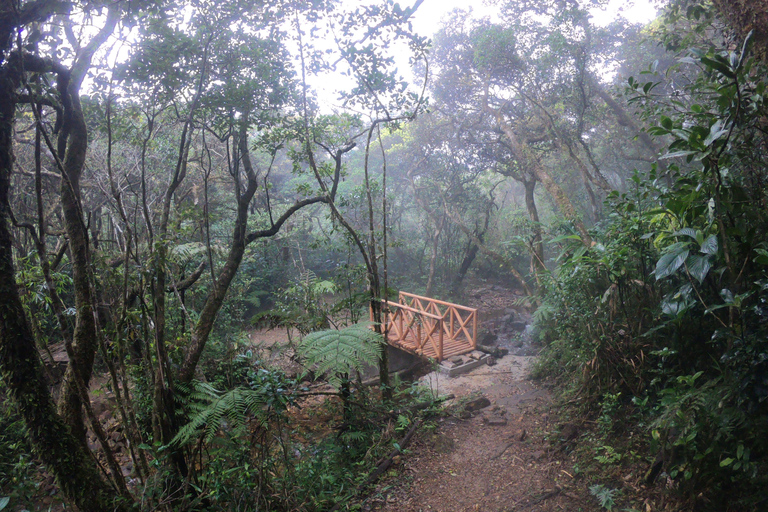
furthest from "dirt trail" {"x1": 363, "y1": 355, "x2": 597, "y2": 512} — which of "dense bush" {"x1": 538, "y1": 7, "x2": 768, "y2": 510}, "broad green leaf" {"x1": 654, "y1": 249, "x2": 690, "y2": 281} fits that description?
"broad green leaf" {"x1": 654, "y1": 249, "x2": 690, "y2": 281}

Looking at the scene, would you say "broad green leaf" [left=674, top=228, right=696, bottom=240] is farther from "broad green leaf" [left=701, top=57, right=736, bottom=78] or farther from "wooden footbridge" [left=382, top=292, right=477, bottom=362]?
"wooden footbridge" [left=382, top=292, right=477, bottom=362]

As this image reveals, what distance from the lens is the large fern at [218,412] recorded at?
2397mm

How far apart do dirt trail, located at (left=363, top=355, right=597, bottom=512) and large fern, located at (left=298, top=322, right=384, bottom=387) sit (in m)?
1.07

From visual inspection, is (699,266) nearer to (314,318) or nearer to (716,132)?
(716,132)

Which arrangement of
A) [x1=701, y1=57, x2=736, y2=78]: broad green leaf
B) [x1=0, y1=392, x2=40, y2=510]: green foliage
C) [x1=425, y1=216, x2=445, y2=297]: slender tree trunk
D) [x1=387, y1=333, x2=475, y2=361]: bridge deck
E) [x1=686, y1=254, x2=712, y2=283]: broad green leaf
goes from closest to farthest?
[x1=701, y1=57, x2=736, y2=78]: broad green leaf, [x1=686, y1=254, x2=712, y2=283]: broad green leaf, [x1=0, y1=392, x2=40, y2=510]: green foliage, [x1=387, y1=333, x2=475, y2=361]: bridge deck, [x1=425, y1=216, x2=445, y2=297]: slender tree trunk

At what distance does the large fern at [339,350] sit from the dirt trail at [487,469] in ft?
3.50

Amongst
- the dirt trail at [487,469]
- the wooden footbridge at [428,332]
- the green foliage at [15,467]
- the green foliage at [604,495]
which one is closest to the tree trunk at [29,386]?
the green foliage at [15,467]

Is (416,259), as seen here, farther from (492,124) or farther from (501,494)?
(501,494)

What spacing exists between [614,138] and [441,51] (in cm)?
671

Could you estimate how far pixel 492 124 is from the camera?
1222 cm

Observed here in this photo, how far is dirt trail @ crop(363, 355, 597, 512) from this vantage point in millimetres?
2980

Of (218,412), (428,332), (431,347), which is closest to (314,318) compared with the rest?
(218,412)

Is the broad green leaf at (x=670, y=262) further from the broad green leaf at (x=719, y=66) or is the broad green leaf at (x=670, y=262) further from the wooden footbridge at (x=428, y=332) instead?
the wooden footbridge at (x=428, y=332)

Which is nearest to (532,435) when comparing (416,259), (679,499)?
(679,499)
